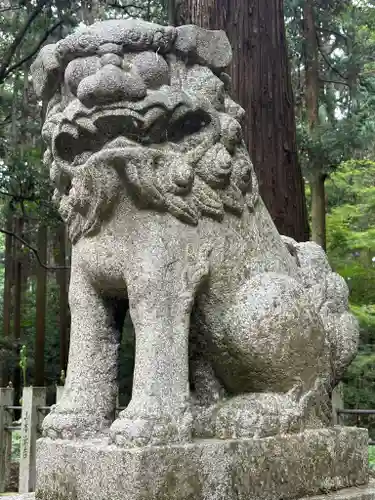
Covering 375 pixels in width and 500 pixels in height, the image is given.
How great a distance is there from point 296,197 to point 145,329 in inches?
116

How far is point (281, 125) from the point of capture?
15.6 feet

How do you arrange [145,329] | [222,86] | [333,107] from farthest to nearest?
[333,107] < [222,86] < [145,329]

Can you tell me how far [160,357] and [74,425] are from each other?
36 centimetres

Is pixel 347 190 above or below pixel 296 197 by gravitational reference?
above

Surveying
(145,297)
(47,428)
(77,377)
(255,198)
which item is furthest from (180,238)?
(47,428)

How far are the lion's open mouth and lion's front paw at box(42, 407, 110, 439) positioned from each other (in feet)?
2.64

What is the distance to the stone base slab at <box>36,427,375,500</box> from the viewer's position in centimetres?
180

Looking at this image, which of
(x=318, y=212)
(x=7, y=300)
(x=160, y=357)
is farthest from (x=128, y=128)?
(x=7, y=300)

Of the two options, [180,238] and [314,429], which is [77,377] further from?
[314,429]

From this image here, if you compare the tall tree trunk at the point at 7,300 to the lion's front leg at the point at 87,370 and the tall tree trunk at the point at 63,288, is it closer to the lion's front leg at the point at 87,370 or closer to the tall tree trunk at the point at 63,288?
the tall tree trunk at the point at 63,288

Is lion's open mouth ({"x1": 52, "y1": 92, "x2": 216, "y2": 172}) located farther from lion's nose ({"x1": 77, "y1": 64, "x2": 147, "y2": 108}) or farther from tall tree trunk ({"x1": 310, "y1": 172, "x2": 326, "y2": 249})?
tall tree trunk ({"x1": 310, "y1": 172, "x2": 326, "y2": 249})

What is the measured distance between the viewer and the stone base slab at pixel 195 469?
1.80m

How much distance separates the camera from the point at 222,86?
2350 mm

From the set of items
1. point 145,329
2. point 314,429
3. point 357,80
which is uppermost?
point 357,80
